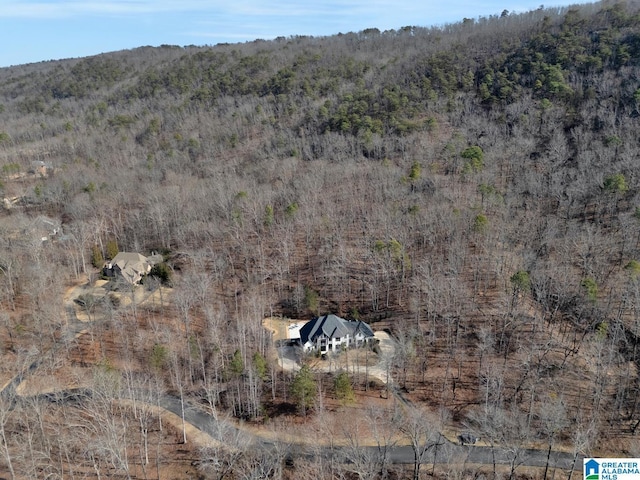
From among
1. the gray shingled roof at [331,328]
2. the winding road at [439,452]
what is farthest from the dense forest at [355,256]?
the gray shingled roof at [331,328]

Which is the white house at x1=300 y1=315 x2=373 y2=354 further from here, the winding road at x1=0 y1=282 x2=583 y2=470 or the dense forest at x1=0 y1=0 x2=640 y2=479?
the winding road at x1=0 y1=282 x2=583 y2=470

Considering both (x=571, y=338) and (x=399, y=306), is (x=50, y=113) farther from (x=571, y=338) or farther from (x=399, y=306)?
(x=571, y=338)

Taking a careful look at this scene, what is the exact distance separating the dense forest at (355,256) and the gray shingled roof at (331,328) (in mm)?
2466

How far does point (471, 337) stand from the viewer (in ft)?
108

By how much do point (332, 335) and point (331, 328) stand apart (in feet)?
1.77

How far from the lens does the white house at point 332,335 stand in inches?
1287

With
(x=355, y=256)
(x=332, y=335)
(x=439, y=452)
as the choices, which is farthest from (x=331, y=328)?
(x=439, y=452)

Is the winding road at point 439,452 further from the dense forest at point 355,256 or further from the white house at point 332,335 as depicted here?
the white house at point 332,335

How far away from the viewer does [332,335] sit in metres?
32.7

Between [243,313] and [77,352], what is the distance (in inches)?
468

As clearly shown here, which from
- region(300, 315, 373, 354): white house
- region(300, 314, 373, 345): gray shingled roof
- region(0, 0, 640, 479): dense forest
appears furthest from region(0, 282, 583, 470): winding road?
region(300, 314, 373, 345): gray shingled roof

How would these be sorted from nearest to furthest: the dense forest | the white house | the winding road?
1. the winding road
2. the dense forest
3. the white house

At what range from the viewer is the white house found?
32.7 m

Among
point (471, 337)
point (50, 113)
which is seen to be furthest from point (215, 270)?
point (50, 113)
